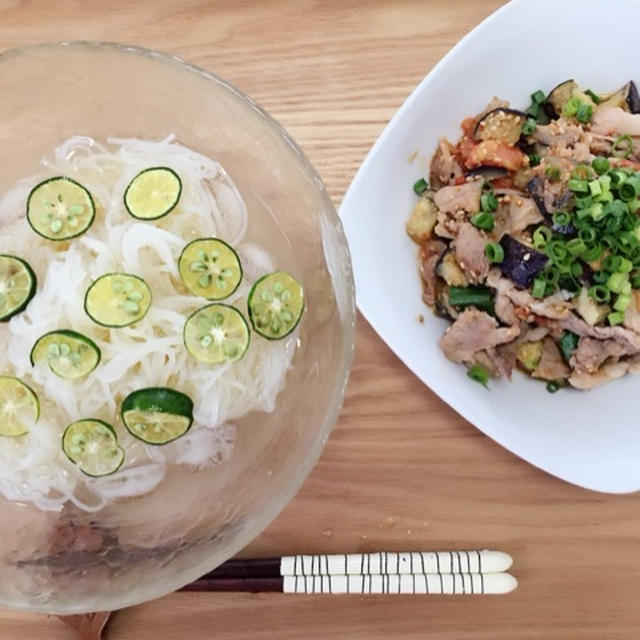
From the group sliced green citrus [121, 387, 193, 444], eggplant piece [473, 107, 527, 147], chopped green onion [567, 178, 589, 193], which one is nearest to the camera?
sliced green citrus [121, 387, 193, 444]

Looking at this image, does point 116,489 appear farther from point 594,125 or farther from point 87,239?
point 594,125

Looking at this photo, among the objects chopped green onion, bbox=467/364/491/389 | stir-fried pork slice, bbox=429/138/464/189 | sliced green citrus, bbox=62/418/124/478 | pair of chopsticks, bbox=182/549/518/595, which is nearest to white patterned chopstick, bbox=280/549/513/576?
pair of chopsticks, bbox=182/549/518/595

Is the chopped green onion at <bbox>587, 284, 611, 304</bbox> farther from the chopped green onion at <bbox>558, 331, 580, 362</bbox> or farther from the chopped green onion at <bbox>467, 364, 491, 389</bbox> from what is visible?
the chopped green onion at <bbox>467, 364, 491, 389</bbox>

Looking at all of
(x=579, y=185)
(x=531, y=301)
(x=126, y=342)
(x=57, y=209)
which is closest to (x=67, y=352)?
(x=126, y=342)

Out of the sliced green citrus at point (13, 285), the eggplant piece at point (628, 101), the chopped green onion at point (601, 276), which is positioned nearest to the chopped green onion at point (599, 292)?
the chopped green onion at point (601, 276)

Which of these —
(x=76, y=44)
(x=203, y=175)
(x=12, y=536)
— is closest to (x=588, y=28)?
(x=203, y=175)

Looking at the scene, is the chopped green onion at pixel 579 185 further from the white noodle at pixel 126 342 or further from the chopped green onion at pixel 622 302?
the white noodle at pixel 126 342
